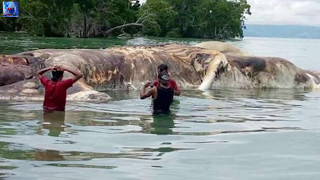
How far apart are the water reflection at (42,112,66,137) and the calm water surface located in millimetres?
14

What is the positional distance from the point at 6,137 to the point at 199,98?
5.78m

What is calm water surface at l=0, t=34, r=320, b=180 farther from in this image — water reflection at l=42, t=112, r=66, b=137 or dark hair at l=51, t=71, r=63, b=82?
dark hair at l=51, t=71, r=63, b=82

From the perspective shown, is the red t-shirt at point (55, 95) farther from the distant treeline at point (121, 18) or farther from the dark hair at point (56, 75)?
the distant treeline at point (121, 18)

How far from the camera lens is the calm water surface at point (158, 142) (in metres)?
5.54

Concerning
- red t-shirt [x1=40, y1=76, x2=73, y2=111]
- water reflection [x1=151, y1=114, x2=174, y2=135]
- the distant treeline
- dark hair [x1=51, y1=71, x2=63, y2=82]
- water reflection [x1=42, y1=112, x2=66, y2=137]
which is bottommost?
water reflection [x1=42, y1=112, x2=66, y2=137]

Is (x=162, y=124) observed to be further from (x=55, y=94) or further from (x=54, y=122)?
(x=55, y=94)

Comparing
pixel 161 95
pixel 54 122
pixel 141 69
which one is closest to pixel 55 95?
pixel 54 122

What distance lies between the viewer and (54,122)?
822 centimetres

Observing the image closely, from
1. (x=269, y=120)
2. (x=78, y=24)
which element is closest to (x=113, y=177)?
(x=269, y=120)

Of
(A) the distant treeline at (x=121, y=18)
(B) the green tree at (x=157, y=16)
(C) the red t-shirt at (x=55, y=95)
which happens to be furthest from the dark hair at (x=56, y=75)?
(B) the green tree at (x=157, y=16)

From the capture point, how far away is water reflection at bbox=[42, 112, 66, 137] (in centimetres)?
750

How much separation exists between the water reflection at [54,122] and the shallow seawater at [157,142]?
14 millimetres

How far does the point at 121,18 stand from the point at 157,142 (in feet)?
214

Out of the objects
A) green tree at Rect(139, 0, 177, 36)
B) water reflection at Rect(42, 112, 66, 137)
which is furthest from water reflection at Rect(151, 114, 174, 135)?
green tree at Rect(139, 0, 177, 36)
